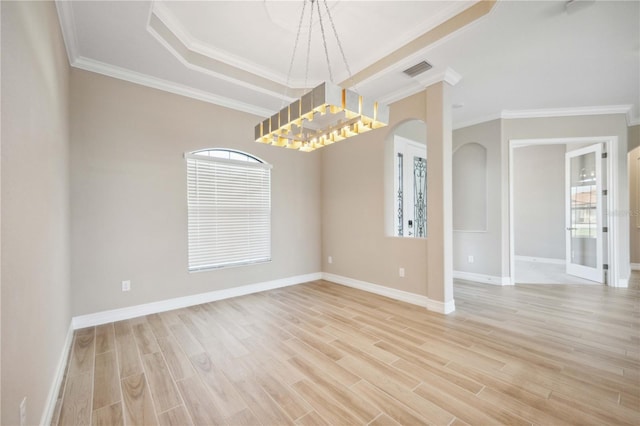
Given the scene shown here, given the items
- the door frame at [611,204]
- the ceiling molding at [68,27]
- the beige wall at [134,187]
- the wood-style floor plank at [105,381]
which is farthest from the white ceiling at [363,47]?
the wood-style floor plank at [105,381]

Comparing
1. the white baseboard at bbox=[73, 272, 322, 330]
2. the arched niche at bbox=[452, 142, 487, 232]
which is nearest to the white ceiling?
the arched niche at bbox=[452, 142, 487, 232]

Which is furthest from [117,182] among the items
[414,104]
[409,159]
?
[409,159]

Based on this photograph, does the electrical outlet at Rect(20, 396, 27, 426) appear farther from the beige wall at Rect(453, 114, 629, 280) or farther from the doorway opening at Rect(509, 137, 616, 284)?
the doorway opening at Rect(509, 137, 616, 284)

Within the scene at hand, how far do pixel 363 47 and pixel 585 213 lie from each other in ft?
17.7

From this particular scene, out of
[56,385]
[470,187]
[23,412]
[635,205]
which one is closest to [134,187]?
[56,385]

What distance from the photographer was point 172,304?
3598mm

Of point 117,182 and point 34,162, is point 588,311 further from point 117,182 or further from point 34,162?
point 117,182

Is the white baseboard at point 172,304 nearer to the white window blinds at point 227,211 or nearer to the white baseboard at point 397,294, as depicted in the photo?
the white window blinds at point 227,211

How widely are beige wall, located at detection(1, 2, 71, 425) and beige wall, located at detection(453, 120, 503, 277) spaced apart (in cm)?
580

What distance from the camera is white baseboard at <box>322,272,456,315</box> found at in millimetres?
3475

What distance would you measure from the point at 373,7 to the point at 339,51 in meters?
0.76

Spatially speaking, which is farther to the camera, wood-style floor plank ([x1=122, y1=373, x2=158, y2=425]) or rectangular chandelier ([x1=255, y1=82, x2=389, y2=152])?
rectangular chandelier ([x1=255, y1=82, x2=389, y2=152])

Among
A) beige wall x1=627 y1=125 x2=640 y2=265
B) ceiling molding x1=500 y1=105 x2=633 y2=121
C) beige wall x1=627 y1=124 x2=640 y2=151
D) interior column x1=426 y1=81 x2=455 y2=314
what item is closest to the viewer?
interior column x1=426 y1=81 x2=455 y2=314

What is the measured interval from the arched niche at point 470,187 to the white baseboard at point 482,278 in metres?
0.85
